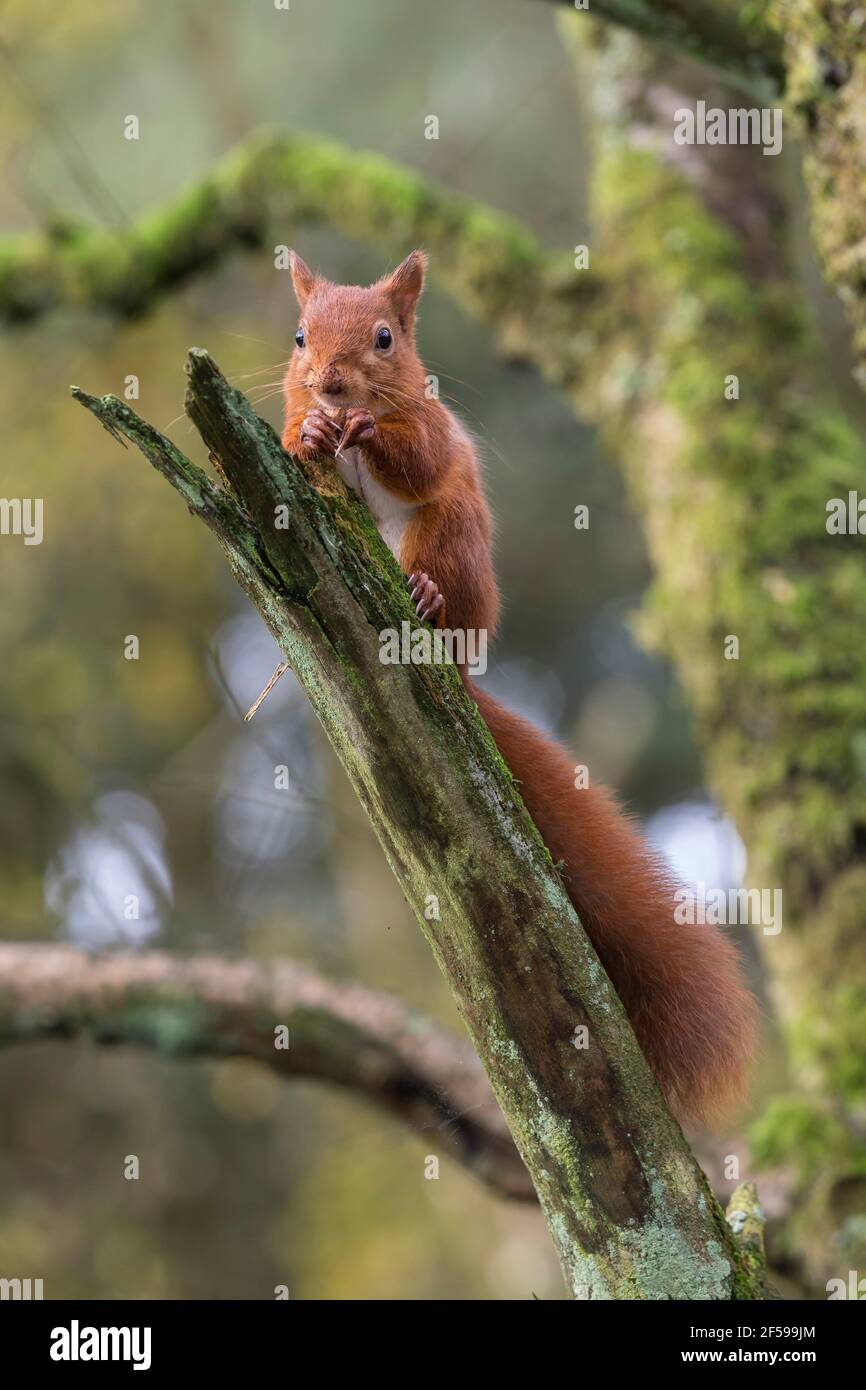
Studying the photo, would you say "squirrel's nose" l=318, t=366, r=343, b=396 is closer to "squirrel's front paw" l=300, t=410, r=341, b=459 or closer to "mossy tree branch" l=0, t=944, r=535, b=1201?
"squirrel's front paw" l=300, t=410, r=341, b=459

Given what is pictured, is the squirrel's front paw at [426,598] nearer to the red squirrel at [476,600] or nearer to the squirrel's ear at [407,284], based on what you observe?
the red squirrel at [476,600]

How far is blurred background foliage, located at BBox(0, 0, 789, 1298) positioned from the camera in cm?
746

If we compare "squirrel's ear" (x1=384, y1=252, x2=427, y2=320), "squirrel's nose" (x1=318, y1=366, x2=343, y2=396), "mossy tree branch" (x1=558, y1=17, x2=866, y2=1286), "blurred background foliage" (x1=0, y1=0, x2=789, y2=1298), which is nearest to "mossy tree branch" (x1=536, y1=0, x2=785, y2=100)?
"squirrel's ear" (x1=384, y1=252, x2=427, y2=320)

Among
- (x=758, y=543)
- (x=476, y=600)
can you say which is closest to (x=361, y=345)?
(x=476, y=600)

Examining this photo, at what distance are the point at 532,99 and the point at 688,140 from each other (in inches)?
138

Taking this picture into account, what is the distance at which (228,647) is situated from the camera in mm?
8891

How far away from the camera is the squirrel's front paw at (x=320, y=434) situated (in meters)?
2.70

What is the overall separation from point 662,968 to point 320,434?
50.6 inches

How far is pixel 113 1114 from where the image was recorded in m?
8.82

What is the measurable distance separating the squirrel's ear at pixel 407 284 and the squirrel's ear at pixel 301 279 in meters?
0.21

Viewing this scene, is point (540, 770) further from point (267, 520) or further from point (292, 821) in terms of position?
point (292, 821)

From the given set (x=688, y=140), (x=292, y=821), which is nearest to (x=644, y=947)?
(x=688, y=140)

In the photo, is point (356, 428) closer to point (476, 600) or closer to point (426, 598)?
point (426, 598)

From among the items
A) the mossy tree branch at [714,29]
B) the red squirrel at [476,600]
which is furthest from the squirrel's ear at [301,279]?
the mossy tree branch at [714,29]
